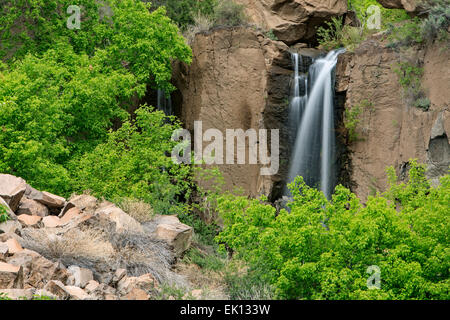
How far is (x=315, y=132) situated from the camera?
20328mm

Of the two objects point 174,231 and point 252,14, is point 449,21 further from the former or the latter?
point 174,231

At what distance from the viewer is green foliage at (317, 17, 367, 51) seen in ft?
70.1

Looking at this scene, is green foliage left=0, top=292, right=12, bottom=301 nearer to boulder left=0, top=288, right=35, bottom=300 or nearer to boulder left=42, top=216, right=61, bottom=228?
boulder left=0, top=288, right=35, bottom=300

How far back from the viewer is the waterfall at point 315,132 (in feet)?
66.2

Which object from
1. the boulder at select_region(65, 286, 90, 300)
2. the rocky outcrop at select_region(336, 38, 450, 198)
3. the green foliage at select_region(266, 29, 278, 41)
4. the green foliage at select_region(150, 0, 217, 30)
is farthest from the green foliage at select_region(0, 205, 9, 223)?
the green foliage at select_region(150, 0, 217, 30)

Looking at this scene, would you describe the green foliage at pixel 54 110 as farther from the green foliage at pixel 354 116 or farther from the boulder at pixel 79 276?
the green foliage at pixel 354 116

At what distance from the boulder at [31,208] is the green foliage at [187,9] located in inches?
522

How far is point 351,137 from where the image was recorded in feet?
65.0

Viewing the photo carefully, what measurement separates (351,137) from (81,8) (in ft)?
37.8

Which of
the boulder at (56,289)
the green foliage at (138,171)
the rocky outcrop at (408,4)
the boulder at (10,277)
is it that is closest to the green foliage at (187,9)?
the rocky outcrop at (408,4)

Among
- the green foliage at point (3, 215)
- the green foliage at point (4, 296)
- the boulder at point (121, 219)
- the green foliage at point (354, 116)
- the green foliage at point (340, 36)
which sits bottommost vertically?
the boulder at point (121, 219)

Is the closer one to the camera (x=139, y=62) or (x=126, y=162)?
(x=126, y=162)

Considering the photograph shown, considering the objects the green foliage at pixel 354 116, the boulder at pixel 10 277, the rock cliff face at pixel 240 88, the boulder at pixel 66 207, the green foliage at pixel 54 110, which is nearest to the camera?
the boulder at pixel 10 277

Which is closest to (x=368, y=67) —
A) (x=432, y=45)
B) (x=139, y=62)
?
(x=432, y=45)
